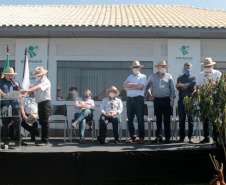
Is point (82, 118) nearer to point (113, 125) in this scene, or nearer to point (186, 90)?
point (113, 125)

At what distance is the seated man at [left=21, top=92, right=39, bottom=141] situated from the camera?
6.36 metres

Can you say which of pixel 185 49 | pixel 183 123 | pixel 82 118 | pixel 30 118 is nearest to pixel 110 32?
pixel 185 49

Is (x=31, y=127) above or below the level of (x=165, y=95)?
below

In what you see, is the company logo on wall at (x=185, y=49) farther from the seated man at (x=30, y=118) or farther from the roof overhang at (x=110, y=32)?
the seated man at (x=30, y=118)

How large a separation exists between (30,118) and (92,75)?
2793mm

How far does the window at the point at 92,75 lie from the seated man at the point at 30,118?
1472 millimetres

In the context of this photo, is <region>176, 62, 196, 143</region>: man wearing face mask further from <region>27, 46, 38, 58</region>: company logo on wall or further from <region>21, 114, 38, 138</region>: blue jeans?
<region>27, 46, 38, 58</region>: company logo on wall

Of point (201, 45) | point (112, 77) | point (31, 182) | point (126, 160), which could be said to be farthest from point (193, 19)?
point (31, 182)

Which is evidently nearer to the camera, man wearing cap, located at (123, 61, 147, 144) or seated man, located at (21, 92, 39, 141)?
man wearing cap, located at (123, 61, 147, 144)

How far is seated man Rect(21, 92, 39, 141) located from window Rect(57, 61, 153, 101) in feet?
4.83

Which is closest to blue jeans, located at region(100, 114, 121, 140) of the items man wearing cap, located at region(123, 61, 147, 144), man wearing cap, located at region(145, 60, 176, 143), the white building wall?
man wearing cap, located at region(123, 61, 147, 144)

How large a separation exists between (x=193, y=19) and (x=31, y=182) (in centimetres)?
705

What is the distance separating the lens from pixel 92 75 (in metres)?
8.55

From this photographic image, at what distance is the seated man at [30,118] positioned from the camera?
6359mm
